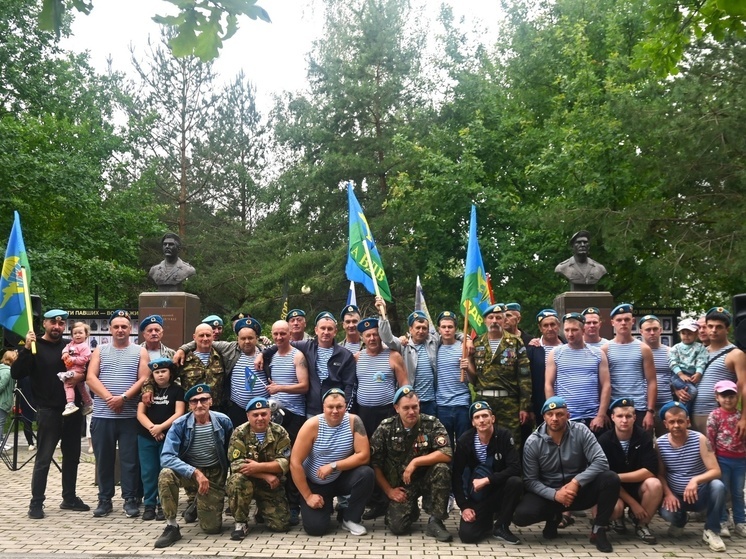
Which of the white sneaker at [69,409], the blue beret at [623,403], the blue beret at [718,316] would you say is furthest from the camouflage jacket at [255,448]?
the blue beret at [718,316]

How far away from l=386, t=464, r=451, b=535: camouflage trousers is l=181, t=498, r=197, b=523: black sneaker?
1.89 m

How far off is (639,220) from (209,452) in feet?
42.4

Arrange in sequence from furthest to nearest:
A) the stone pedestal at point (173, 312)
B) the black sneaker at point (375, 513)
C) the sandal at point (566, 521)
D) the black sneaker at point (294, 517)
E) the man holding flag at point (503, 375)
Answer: the stone pedestal at point (173, 312), the black sneaker at point (375, 513), the man holding flag at point (503, 375), the black sneaker at point (294, 517), the sandal at point (566, 521)

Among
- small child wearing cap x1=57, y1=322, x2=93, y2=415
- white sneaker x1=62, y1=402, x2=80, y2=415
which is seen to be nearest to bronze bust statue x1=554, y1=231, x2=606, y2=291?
small child wearing cap x1=57, y1=322, x2=93, y2=415

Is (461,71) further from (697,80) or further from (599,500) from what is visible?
(599,500)

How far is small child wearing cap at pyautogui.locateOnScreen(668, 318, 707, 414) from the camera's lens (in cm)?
781

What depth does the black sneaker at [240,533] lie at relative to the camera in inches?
277

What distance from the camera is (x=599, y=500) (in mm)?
6773

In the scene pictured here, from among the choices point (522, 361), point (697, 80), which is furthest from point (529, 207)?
point (522, 361)

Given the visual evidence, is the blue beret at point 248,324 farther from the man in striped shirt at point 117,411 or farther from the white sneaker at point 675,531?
the white sneaker at point 675,531

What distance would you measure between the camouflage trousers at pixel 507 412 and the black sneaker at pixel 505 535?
88cm

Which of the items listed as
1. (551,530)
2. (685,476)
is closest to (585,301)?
(685,476)

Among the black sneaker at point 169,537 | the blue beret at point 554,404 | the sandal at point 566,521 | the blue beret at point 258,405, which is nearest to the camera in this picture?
the black sneaker at point 169,537

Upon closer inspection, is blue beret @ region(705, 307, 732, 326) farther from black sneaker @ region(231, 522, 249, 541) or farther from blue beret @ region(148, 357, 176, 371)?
blue beret @ region(148, 357, 176, 371)
